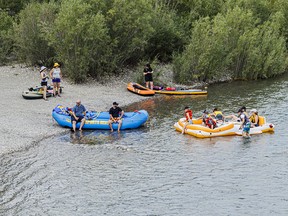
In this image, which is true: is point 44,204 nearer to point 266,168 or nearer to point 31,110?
point 266,168

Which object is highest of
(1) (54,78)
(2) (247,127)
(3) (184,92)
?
(1) (54,78)

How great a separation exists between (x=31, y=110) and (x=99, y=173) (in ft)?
33.6

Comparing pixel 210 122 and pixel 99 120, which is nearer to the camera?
pixel 210 122

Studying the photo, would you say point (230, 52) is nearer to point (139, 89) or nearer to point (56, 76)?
point (139, 89)

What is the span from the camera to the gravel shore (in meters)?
22.9

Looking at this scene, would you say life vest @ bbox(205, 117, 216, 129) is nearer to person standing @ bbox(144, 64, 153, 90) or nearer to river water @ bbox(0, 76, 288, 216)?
river water @ bbox(0, 76, 288, 216)

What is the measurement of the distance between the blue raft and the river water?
470mm

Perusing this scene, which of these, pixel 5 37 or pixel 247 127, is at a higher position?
pixel 5 37

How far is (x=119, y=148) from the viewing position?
70.9 ft

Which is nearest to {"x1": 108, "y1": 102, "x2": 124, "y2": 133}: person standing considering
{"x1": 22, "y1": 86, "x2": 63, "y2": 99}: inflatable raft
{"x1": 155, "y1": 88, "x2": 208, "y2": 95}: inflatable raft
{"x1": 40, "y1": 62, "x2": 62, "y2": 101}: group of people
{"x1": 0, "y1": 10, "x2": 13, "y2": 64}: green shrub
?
{"x1": 40, "y1": 62, "x2": 62, "y2": 101}: group of people

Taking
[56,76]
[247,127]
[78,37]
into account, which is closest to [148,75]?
[78,37]

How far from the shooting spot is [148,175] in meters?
18.2

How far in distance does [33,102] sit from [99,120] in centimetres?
625

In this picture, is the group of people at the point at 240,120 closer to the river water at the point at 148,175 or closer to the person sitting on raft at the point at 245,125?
the person sitting on raft at the point at 245,125
